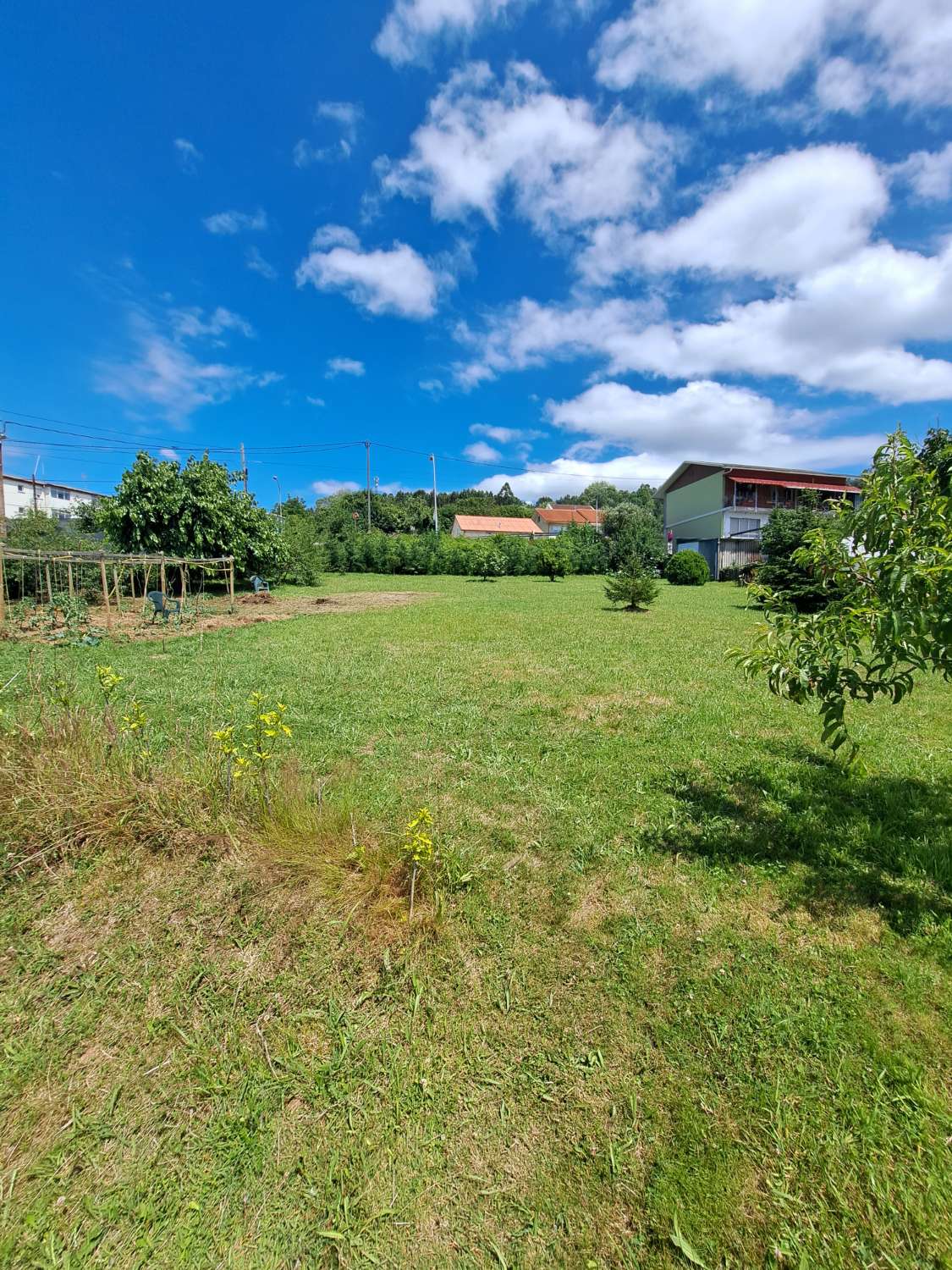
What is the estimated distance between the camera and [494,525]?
55188 millimetres

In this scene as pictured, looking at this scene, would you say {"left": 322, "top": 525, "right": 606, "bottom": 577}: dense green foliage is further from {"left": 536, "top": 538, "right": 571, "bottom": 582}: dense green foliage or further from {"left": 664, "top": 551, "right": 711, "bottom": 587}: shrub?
{"left": 664, "top": 551, "right": 711, "bottom": 587}: shrub

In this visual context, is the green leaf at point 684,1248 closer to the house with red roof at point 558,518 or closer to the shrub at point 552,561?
the shrub at point 552,561

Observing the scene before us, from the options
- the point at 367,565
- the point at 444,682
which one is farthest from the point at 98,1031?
the point at 367,565

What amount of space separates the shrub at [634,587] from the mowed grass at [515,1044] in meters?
10.2

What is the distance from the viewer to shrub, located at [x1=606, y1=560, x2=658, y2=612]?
13266 millimetres

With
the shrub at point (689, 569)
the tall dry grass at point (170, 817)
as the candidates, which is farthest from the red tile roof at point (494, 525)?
the tall dry grass at point (170, 817)

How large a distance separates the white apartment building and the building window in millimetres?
45459

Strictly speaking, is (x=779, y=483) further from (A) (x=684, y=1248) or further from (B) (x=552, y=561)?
(A) (x=684, y=1248)

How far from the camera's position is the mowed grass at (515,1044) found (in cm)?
129

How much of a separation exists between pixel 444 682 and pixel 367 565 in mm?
27109

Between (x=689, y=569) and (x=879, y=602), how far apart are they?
24.2 metres

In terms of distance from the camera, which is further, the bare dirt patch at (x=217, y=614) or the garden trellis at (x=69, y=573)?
the garden trellis at (x=69, y=573)

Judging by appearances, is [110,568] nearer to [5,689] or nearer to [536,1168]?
[5,689]

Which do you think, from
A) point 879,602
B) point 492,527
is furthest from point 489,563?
point 492,527
